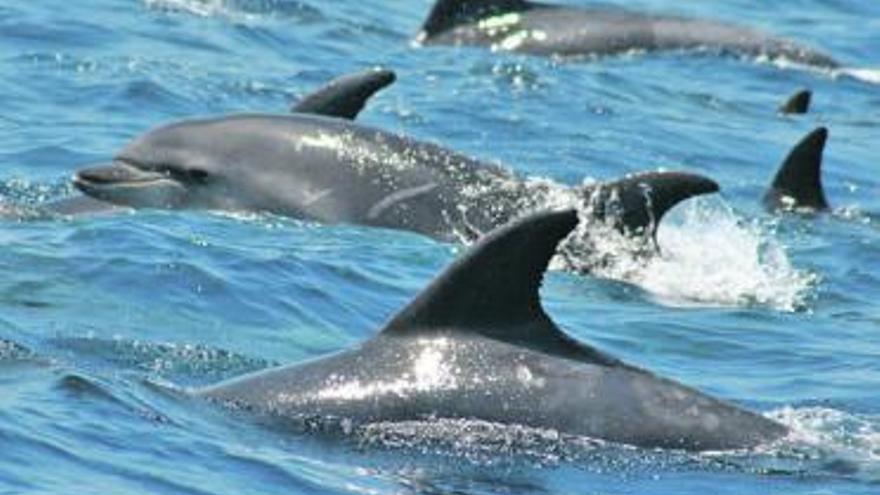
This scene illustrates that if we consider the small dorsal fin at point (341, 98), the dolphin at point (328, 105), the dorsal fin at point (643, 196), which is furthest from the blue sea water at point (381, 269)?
the small dorsal fin at point (341, 98)

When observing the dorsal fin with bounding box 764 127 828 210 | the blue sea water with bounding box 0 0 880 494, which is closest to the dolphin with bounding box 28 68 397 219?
the blue sea water with bounding box 0 0 880 494

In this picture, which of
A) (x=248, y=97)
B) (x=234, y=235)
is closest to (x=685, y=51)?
(x=248, y=97)

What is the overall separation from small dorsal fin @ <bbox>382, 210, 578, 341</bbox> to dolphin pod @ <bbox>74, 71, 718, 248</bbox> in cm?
533

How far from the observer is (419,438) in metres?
11.6

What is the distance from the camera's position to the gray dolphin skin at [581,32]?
2748cm

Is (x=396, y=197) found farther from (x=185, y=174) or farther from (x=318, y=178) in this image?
(x=185, y=174)

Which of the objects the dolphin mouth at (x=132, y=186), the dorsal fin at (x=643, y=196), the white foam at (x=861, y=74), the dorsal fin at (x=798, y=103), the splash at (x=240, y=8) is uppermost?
the dorsal fin at (x=643, y=196)

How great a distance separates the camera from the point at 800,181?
2045 cm

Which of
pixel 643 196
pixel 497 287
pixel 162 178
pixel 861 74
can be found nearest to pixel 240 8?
pixel 861 74

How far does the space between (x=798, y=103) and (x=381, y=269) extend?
32.1 ft

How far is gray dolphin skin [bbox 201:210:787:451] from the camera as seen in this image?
460 inches

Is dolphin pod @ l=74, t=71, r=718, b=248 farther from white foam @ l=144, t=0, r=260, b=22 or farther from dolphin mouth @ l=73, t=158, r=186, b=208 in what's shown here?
white foam @ l=144, t=0, r=260, b=22

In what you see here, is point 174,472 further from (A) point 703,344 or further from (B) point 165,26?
(B) point 165,26

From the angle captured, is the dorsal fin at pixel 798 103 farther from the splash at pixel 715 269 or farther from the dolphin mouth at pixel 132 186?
the dolphin mouth at pixel 132 186
